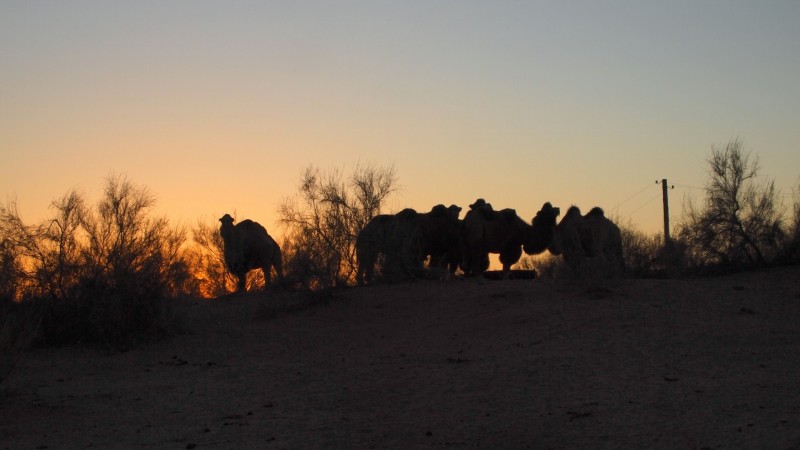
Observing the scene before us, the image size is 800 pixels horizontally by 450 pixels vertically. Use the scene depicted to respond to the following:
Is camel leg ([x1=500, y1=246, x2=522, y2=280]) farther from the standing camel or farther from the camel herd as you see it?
the standing camel

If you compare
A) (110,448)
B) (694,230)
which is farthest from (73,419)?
(694,230)

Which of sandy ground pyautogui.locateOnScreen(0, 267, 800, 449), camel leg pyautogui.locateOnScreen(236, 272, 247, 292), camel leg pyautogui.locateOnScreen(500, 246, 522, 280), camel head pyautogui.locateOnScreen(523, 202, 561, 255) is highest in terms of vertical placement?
camel head pyautogui.locateOnScreen(523, 202, 561, 255)

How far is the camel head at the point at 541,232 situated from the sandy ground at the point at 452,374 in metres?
2.78

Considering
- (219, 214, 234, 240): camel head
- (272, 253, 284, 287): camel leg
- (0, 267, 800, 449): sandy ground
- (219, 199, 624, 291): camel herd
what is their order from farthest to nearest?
(219, 214, 234, 240): camel head → (272, 253, 284, 287): camel leg → (219, 199, 624, 291): camel herd → (0, 267, 800, 449): sandy ground

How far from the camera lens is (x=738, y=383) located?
463 inches

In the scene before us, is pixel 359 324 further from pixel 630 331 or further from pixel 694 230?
pixel 694 230

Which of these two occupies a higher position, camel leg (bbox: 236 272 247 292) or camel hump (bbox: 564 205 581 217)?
camel hump (bbox: 564 205 581 217)

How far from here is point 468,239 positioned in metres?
22.2

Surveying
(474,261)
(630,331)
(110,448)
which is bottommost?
(110,448)

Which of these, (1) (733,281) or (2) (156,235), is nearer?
(1) (733,281)

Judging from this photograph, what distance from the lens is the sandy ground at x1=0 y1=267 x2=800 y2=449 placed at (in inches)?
411

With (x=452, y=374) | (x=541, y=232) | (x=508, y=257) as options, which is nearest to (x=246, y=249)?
(x=508, y=257)

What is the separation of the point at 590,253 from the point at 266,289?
22.9 ft

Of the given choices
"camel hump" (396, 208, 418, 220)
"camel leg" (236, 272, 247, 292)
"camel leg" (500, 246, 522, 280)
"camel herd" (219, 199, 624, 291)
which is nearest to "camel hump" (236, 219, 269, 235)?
"camel leg" (236, 272, 247, 292)
